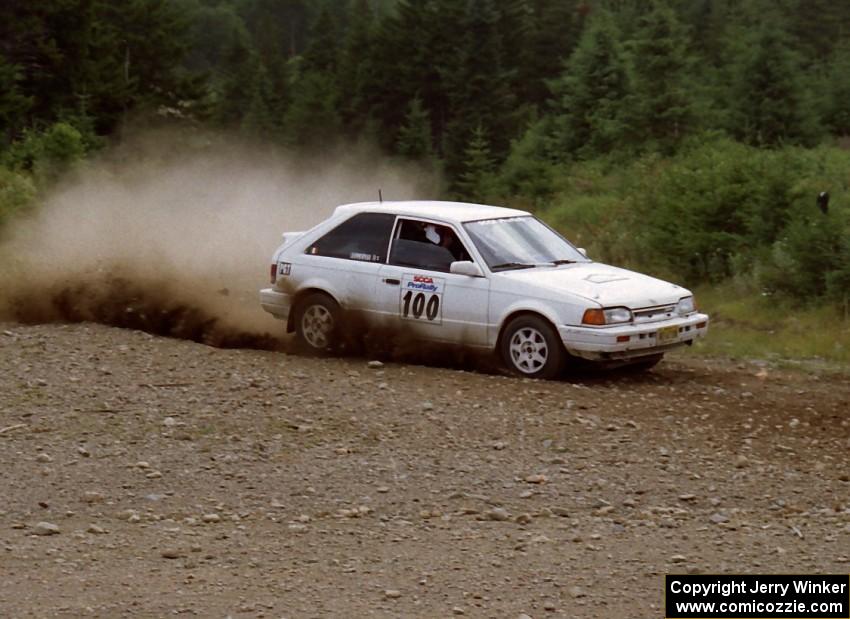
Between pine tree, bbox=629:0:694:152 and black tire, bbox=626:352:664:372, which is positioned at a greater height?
pine tree, bbox=629:0:694:152

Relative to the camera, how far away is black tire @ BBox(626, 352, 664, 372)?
12180mm

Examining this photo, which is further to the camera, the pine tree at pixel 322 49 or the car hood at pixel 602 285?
the pine tree at pixel 322 49

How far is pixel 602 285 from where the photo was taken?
11.6m

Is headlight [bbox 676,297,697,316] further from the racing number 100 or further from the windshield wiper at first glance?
the racing number 100

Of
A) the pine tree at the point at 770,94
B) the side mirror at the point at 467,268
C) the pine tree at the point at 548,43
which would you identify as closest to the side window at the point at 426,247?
the side mirror at the point at 467,268

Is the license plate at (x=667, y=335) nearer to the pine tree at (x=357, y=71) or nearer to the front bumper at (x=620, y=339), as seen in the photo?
the front bumper at (x=620, y=339)

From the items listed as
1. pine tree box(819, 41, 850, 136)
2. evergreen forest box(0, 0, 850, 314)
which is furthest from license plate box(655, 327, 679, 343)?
pine tree box(819, 41, 850, 136)

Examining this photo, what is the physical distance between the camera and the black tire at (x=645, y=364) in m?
12.2

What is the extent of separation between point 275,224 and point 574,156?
24.2 meters

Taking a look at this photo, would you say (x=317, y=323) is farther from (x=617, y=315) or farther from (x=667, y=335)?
(x=667, y=335)

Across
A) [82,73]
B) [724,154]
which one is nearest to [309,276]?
[724,154]

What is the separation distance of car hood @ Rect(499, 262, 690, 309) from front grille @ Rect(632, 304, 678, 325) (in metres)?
0.04

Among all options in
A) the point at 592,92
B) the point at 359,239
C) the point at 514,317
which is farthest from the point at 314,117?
the point at 514,317

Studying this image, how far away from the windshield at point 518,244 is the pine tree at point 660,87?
2613cm
